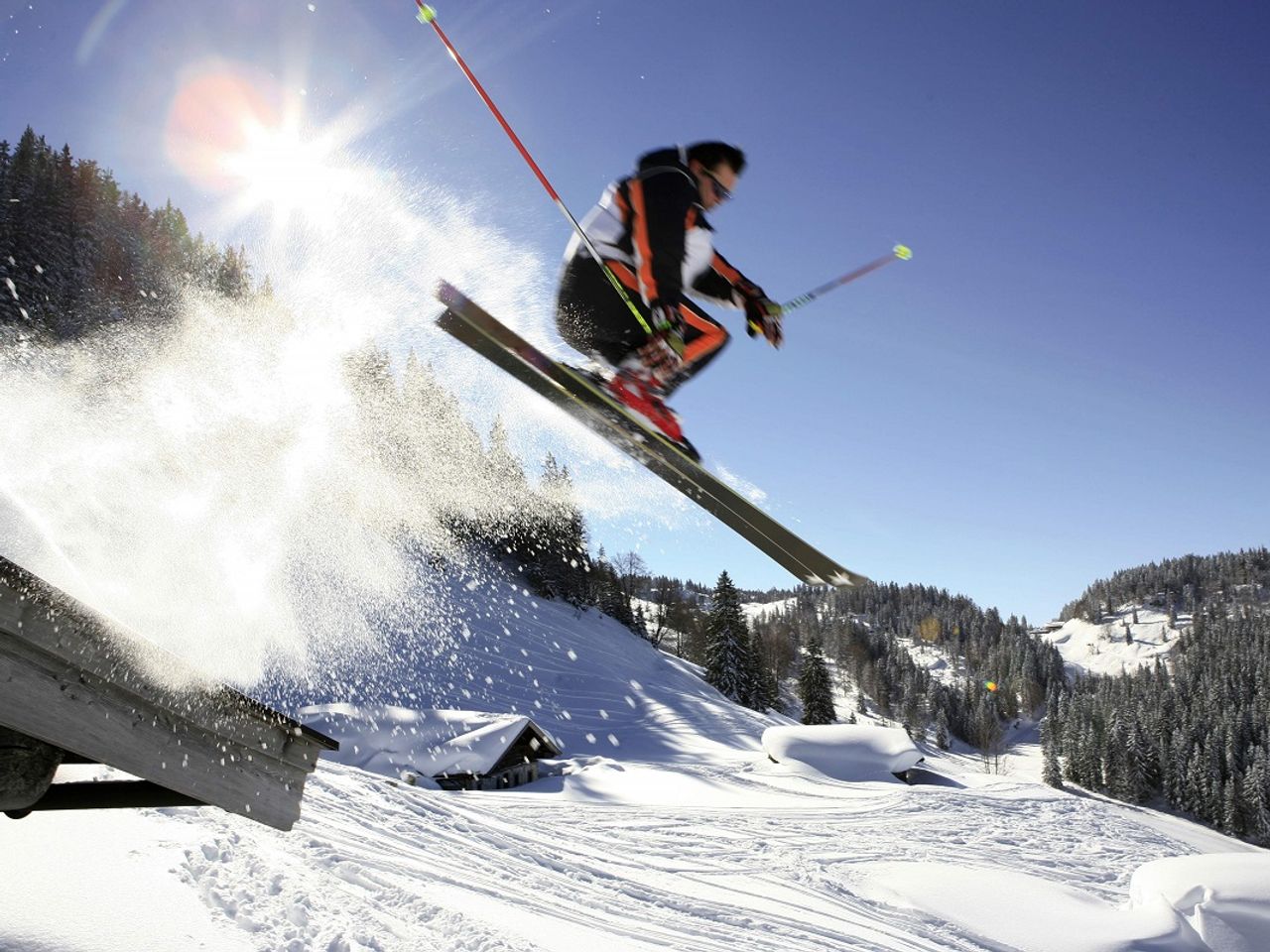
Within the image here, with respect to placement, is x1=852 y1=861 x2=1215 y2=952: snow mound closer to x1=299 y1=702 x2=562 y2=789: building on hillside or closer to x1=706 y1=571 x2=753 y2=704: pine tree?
x1=299 y1=702 x2=562 y2=789: building on hillside

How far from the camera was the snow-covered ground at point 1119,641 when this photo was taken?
149 m

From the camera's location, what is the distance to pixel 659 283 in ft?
19.0

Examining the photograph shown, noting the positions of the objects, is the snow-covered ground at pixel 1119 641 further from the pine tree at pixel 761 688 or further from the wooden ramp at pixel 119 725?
the wooden ramp at pixel 119 725

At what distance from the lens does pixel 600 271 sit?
6289 millimetres

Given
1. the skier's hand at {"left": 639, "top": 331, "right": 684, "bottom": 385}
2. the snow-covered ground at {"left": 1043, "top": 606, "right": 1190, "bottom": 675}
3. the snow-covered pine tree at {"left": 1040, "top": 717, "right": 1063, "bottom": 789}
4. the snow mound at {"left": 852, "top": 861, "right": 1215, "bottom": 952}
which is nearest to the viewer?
the skier's hand at {"left": 639, "top": 331, "right": 684, "bottom": 385}

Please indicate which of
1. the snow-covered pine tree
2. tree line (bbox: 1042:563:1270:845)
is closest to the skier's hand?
the snow-covered pine tree

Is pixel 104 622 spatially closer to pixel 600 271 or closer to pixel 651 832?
pixel 600 271

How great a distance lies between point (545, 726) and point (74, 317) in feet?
89.4

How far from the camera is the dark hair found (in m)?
5.45

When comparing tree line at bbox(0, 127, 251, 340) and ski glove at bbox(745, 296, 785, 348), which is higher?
tree line at bbox(0, 127, 251, 340)

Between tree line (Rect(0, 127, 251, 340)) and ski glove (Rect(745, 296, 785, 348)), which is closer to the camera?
ski glove (Rect(745, 296, 785, 348))

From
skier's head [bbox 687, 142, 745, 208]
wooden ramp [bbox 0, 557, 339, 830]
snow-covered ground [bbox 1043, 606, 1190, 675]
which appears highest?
snow-covered ground [bbox 1043, 606, 1190, 675]

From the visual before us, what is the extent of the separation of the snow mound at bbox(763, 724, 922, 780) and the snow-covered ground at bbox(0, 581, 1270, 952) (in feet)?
5.23

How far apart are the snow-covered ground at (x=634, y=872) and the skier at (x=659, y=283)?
482 centimetres
